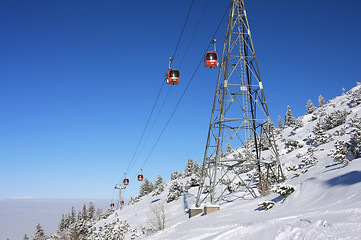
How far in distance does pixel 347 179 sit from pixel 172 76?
13635 mm

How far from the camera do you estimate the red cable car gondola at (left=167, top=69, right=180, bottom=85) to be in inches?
785

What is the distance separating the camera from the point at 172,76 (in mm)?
19984

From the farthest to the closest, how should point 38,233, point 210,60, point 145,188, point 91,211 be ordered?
point 91,211 < point 145,188 < point 38,233 < point 210,60

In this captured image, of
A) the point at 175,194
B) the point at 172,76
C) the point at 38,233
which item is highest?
the point at 172,76

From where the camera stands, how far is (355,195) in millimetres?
7938

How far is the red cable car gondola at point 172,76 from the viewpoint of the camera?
19.9 m

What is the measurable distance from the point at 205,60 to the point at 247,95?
512 cm

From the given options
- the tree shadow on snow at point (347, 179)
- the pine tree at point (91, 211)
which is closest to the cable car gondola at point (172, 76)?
the tree shadow on snow at point (347, 179)

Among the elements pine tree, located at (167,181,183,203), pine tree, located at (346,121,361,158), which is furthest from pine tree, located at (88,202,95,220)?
pine tree, located at (346,121,361,158)

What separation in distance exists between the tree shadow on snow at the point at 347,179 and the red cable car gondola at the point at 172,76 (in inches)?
503

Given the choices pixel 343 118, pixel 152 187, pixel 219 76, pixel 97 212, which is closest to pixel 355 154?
pixel 219 76

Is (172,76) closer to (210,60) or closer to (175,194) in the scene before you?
(210,60)

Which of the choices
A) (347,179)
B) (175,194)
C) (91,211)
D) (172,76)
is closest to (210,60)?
(172,76)

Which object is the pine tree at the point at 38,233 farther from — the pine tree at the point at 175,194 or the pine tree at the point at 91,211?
the pine tree at the point at 175,194
